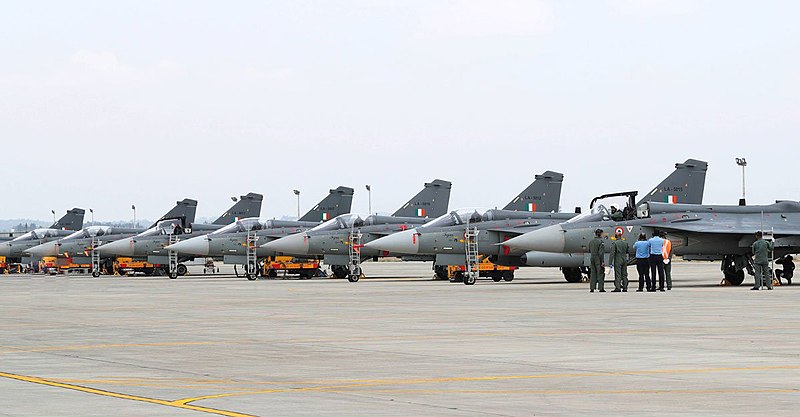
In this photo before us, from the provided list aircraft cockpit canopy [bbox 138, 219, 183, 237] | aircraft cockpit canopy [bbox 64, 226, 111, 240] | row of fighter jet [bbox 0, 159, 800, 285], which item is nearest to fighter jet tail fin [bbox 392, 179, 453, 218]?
row of fighter jet [bbox 0, 159, 800, 285]

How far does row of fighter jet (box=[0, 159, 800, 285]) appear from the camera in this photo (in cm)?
3228

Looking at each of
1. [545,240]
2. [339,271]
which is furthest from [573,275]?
[339,271]

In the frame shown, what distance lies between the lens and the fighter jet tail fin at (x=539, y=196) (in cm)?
4253

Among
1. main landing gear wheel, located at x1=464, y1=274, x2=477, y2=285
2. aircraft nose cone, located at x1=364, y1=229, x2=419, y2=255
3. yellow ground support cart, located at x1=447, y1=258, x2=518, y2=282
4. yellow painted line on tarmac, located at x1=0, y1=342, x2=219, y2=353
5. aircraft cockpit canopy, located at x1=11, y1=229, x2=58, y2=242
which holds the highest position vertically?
aircraft cockpit canopy, located at x1=11, y1=229, x2=58, y2=242

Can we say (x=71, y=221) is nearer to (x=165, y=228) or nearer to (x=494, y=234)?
(x=165, y=228)

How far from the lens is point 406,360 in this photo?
39.2ft

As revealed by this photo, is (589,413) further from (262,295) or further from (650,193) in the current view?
(650,193)

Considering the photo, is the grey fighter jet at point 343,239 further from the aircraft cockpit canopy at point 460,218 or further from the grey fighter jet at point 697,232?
the grey fighter jet at point 697,232

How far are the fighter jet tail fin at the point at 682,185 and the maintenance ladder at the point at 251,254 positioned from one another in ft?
51.8

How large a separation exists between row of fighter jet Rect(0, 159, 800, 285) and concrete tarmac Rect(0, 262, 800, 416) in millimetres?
10231

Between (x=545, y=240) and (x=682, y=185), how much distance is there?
20.5 ft

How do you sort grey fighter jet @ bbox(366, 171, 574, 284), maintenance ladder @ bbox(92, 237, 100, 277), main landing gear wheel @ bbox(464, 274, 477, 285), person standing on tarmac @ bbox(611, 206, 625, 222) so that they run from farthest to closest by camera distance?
maintenance ladder @ bbox(92, 237, 100, 277)
grey fighter jet @ bbox(366, 171, 574, 284)
main landing gear wheel @ bbox(464, 274, 477, 285)
person standing on tarmac @ bbox(611, 206, 625, 222)

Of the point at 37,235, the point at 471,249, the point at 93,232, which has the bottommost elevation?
the point at 471,249

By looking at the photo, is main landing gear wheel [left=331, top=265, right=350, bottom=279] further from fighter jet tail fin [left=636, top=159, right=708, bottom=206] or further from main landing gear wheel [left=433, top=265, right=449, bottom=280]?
fighter jet tail fin [left=636, top=159, right=708, bottom=206]
